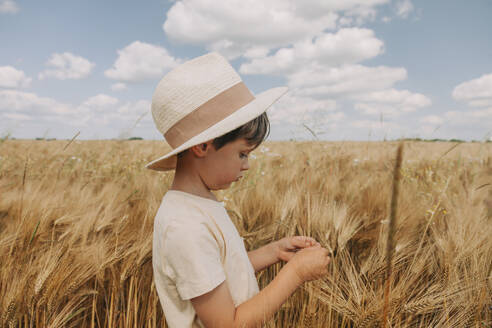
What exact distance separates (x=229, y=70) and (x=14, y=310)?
104 cm

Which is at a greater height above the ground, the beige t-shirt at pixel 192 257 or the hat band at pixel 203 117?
the hat band at pixel 203 117

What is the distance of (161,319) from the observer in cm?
125

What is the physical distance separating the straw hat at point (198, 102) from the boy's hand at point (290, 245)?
0.55 meters

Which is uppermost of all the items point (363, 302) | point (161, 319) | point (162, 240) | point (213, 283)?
point (162, 240)

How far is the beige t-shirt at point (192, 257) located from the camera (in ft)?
2.75

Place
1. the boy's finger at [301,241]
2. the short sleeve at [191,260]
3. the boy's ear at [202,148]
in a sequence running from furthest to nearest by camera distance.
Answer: the boy's finger at [301,241] → the boy's ear at [202,148] → the short sleeve at [191,260]

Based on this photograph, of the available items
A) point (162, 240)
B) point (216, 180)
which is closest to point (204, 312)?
point (162, 240)

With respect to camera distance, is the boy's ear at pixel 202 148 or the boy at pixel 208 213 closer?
the boy at pixel 208 213

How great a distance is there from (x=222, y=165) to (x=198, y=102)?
22 cm

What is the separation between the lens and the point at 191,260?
0.83m

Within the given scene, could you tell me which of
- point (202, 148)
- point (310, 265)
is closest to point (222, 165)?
point (202, 148)

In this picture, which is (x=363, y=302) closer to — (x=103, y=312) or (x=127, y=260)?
(x=127, y=260)

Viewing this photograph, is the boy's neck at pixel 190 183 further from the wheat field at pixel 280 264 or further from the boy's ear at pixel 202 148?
the wheat field at pixel 280 264

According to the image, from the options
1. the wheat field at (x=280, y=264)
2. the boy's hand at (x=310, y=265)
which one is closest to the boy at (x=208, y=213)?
the boy's hand at (x=310, y=265)
